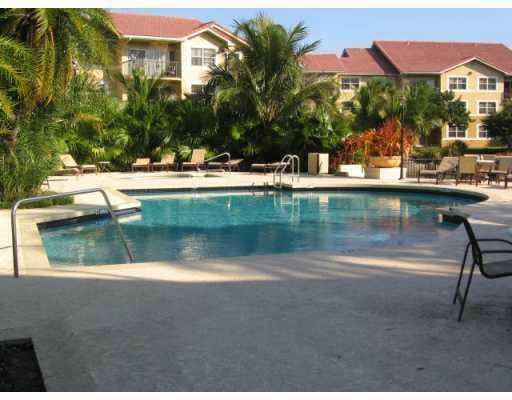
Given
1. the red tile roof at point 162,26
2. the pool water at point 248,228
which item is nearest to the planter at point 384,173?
the pool water at point 248,228

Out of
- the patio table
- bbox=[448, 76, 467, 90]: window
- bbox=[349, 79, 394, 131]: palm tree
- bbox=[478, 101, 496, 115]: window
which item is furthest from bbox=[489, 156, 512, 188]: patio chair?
bbox=[478, 101, 496, 115]: window

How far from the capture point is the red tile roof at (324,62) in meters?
50.0

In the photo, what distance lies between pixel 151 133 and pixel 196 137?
1999mm

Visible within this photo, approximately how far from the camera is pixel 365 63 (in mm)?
53688

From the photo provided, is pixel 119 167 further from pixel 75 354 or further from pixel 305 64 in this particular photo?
pixel 75 354

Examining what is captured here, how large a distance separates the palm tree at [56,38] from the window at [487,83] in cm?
4570

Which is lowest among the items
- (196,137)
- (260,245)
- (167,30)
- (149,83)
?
(260,245)

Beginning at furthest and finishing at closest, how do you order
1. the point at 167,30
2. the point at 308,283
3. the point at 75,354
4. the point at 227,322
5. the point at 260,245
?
the point at 167,30
the point at 260,245
the point at 308,283
the point at 227,322
the point at 75,354

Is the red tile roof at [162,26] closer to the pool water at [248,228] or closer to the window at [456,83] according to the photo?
the window at [456,83]

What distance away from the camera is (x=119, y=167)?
27.4 m

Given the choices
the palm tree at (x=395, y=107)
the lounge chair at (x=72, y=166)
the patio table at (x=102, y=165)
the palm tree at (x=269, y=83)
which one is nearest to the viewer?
the lounge chair at (x=72, y=166)

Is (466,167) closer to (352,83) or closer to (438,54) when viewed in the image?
(352,83)

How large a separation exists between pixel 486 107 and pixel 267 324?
174 ft
